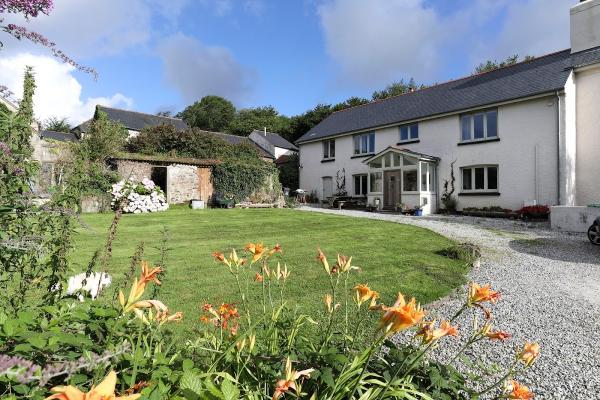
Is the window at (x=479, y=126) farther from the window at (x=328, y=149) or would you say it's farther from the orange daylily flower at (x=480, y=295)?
the orange daylily flower at (x=480, y=295)

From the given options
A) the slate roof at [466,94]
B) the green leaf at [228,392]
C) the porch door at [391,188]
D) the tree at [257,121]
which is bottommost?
the green leaf at [228,392]

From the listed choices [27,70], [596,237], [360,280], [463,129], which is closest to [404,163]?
[463,129]

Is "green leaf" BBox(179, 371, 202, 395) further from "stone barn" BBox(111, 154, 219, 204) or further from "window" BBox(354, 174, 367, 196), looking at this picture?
"window" BBox(354, 174, 367, 196)

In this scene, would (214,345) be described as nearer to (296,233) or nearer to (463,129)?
(296,233)

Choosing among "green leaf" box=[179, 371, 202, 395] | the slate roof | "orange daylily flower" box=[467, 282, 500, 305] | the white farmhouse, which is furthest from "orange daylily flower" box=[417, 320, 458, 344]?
the slate roof

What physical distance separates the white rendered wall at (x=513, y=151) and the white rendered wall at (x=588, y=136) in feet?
5.78

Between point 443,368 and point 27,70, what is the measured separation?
3241mm

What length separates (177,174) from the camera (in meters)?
21.2

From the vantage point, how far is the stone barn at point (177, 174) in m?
20.6

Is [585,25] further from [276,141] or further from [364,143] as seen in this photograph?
[276,141]

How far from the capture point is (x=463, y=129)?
1989cm

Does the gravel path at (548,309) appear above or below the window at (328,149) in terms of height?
below

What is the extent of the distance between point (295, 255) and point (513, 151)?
15154mm

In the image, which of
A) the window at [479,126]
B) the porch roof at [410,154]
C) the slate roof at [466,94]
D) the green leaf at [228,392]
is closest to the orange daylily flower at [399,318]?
the green leaf at [228,392]
